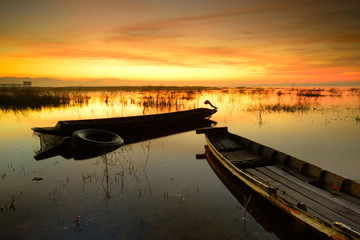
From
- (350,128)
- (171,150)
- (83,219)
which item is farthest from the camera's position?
(350,128)

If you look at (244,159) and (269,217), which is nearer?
(269,217)

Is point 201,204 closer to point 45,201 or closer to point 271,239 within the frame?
point 271,239

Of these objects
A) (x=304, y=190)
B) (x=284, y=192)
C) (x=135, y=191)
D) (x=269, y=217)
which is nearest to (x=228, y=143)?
(x=304, y=190)

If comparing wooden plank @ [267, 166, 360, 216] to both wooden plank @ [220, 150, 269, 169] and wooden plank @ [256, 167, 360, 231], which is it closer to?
wooden plank @ [256, 167, 360, 231]

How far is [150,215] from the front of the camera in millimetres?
5289

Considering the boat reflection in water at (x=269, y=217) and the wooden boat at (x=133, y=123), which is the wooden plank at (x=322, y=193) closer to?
the boat reflection in water at (x=269, y=217)

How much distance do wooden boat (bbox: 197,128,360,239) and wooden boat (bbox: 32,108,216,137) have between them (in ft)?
24.7

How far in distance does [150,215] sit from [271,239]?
2.89 m

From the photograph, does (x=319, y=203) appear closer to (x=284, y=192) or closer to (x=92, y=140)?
(x=284, y=192)

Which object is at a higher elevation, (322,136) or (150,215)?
(322,136)

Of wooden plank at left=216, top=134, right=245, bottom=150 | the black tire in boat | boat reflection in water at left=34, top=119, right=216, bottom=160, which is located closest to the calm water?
boat reflection in water at left=34, top=119, right=216, bottom=160

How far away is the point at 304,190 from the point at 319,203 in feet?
1.99

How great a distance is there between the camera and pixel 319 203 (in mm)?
4844

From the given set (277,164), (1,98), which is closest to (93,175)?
(277,164)
